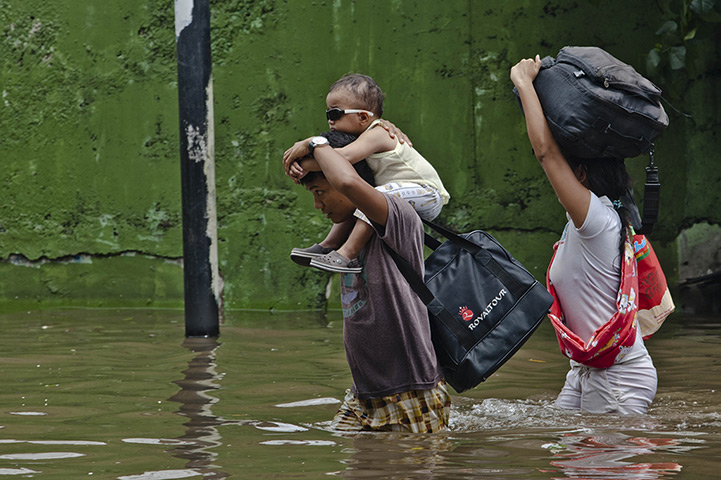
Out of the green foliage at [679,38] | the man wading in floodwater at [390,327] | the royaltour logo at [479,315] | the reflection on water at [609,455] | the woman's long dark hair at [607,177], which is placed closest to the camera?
the reflection on water at [609,455]

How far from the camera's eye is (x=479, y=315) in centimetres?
328

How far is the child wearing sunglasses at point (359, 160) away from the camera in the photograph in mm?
3234

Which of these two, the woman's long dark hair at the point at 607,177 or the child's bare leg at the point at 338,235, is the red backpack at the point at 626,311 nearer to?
the woman's long dark hair at the point at 607,177

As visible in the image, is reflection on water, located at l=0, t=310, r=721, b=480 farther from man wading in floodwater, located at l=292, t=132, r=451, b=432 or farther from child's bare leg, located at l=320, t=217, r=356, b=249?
child's bare leg, located at l=320, t=217, r=356, b=249

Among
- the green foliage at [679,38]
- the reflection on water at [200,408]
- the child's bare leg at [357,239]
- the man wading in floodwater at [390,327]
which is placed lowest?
the reflection on water at [200,408]

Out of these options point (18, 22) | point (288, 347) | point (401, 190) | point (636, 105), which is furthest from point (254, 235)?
point (636, 105)

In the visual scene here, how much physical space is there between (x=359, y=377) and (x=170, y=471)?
0.73m

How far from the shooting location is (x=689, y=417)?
3.70 meters

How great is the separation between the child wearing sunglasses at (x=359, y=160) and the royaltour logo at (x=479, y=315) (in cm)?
39

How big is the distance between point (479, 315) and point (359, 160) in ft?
2.26

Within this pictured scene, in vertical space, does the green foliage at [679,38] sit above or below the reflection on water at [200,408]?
above

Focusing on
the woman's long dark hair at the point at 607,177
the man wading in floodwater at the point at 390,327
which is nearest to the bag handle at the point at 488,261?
the man wading in floodwater at the point at 390,327

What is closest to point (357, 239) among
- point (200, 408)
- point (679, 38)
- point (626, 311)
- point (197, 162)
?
point (626, 311)

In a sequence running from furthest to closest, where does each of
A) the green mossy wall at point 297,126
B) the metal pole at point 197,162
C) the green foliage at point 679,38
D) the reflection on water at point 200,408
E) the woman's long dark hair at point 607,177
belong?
1. the green mossy wall at point 297,126
2. the green foliage at point 679,38
3. the metal pole at point 197,162
4. the woman's long dark hair at point 607,177
5. the reflection on water at point 200,408
